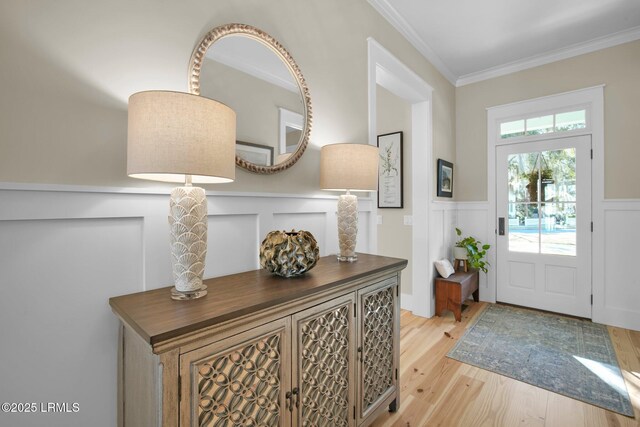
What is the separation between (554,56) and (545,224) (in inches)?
71.6

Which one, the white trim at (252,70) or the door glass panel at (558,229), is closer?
the white trim at (252,70)

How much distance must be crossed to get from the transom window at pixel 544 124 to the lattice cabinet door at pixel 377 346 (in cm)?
289

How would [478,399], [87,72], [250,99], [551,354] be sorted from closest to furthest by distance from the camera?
[87,72] < [250,99] < [478,399] < [551,354]

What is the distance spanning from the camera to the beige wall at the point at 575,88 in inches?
111

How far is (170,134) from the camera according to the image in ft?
2.74

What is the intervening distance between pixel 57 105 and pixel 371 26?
84.1 inches

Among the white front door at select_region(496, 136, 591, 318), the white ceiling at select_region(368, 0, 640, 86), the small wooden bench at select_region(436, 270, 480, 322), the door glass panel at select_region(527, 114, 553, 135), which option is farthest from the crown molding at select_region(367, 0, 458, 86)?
the small wooden bench at select_region(436, 270, 480, 322)

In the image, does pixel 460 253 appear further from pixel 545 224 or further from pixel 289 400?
pixel 289 400

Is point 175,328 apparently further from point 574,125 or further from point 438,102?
point 574,125

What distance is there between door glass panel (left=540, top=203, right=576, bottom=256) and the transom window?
32.1 inches

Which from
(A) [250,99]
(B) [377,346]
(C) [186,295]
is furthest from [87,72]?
(B) [377,346]

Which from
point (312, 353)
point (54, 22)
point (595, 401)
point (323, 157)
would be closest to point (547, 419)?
point (595, 401)

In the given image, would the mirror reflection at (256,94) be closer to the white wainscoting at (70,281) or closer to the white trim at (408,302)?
the white wainscoting at (70,281)

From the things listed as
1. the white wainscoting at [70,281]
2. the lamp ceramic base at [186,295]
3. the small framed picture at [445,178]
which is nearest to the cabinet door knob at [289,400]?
the lamp ceramic base at [186,295]
